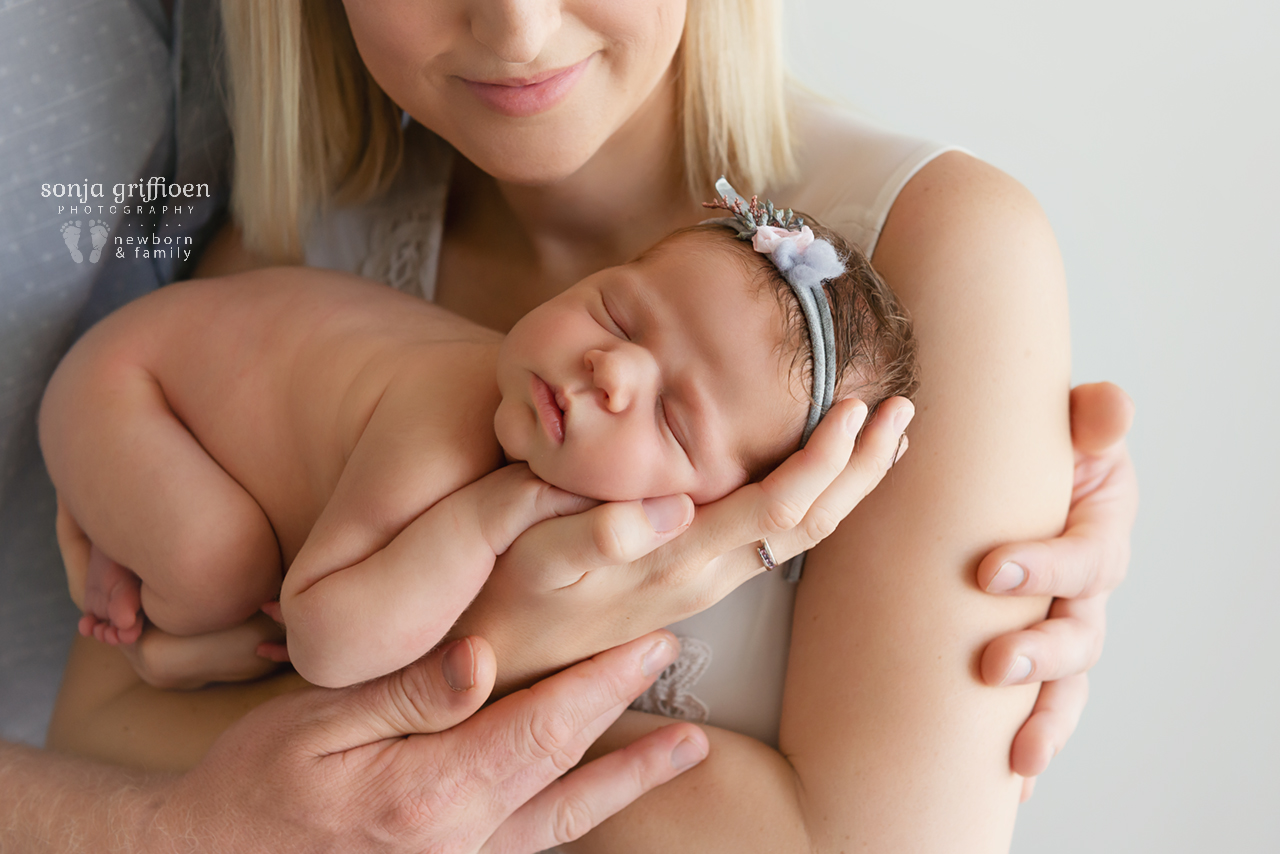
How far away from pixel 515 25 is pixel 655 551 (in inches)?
26.4

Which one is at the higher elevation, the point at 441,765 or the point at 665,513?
the point at 665,513

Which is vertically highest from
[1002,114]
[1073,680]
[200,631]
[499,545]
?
[1002,114]

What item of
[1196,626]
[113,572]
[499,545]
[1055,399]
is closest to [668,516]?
[499,545]

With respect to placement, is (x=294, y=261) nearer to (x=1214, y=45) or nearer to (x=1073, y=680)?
(x=1073, y=680)

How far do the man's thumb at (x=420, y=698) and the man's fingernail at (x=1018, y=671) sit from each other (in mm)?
639

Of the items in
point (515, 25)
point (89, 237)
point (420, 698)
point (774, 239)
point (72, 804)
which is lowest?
point (72, 804)

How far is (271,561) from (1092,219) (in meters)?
1.68

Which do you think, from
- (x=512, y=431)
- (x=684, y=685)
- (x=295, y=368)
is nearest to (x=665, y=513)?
(x=512, y=431)

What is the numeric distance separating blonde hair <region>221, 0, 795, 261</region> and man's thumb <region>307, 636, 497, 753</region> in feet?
2.77

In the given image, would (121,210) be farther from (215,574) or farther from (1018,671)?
(1018,671)

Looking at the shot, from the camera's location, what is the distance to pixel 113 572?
1.49 meters

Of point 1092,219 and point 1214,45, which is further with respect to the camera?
point 1092,219

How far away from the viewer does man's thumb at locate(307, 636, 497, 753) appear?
44.2 inches

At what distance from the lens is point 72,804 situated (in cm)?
134
